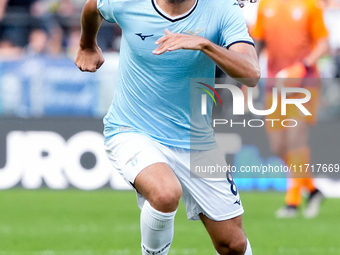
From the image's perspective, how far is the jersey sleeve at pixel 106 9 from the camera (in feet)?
15.1

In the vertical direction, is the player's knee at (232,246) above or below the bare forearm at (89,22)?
below

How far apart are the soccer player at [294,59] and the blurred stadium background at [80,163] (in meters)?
0.37

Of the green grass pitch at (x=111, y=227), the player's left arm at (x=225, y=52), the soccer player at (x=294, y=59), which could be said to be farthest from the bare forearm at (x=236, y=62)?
the soccer player at (x=294, y=59)

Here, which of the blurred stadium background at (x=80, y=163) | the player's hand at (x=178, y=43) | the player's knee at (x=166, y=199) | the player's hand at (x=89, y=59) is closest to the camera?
the player's hand at (x=178, y=43)

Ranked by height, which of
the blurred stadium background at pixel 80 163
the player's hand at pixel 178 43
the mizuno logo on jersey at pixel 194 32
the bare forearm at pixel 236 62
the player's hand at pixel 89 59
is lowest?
the blurred stadium background at pixel 80 163

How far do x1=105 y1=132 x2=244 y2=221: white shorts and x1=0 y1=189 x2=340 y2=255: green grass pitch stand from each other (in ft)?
5.78

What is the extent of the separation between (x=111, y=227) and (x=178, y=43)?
13.7ft

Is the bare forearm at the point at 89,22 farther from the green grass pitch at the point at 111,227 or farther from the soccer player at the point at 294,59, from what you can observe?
the soccer player at the point at 294,59

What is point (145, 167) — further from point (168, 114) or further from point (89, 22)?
point (89, 22)

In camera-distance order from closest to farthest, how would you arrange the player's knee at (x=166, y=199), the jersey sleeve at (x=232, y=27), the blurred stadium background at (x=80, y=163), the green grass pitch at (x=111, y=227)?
the player's knee at (x=166, y=199) < the jersey sleeve at (x=232, y=27) < the green grass pitch at (x=111, y=227) < the blurred stadium background at (x=80, y=163)

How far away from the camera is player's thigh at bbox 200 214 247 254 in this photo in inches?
180

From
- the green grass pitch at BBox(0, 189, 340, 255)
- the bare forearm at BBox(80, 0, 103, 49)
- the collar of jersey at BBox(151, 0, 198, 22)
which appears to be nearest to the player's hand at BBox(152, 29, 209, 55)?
the collar of jersey at BBox(151, 0, 198, 22)

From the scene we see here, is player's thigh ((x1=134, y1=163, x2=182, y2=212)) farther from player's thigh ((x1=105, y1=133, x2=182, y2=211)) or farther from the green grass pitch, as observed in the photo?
the green grass pitch

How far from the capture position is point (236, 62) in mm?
4035
